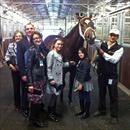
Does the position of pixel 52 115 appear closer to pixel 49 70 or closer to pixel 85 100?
pixel 85 100

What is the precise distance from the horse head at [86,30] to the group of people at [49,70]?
1.38ft

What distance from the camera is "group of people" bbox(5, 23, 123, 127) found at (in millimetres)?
4277

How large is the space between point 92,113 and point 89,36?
1.27m

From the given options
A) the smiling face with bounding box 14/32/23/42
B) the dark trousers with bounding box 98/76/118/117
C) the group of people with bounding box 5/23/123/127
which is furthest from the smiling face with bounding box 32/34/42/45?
the dark trousers with bounding box 98/76/118/117

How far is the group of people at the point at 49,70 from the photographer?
4277mm

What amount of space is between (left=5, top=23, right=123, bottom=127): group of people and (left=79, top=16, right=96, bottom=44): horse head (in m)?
0.42

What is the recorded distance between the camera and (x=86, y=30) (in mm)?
5145

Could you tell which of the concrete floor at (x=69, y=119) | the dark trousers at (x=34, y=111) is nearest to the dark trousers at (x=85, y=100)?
the concrete floor at (x=69, y=119)

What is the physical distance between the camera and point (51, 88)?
4574 mm

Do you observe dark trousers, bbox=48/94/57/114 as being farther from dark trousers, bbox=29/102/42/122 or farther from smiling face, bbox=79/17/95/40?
smiling face, bbox=79/17/95/40

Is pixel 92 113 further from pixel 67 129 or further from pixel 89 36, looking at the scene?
pixel 89 36

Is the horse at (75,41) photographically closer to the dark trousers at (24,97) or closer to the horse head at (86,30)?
the horse head at (86,30)

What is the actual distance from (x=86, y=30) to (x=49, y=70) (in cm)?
112

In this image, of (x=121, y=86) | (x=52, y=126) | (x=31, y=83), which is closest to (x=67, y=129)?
(x=52, y=126)
